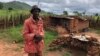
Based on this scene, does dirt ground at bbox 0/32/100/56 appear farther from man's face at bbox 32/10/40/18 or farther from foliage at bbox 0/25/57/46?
man's face at bbox 32/10/40/18

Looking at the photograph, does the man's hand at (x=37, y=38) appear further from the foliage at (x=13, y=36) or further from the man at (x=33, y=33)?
the foliage at (x=13, y=36)

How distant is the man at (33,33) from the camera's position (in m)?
5.28

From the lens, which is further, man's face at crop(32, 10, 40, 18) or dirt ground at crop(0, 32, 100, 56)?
dirt ground at crop(0, 32, 100, 56)

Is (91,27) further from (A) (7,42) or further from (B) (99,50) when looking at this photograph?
(B) (99,50)

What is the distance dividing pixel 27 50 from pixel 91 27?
61.9ft

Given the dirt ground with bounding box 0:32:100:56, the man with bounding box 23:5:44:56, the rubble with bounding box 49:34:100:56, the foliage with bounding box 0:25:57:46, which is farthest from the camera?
the foliage with bounding box 0:25:57:46

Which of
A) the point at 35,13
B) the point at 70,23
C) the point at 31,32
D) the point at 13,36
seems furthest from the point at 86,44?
the point at 70,23

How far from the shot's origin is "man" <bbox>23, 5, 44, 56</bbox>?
528cm

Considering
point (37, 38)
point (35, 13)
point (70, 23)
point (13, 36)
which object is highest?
point (35, 13)

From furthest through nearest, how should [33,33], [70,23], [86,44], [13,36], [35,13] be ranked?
[70,23]
[13,36]
[86,44]
[33,33]
[35,13]

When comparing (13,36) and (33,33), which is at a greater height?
(33,33)

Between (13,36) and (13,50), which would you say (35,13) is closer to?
Answer: (13,50)

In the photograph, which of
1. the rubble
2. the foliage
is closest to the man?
the rubble

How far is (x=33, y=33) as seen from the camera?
5.35m
